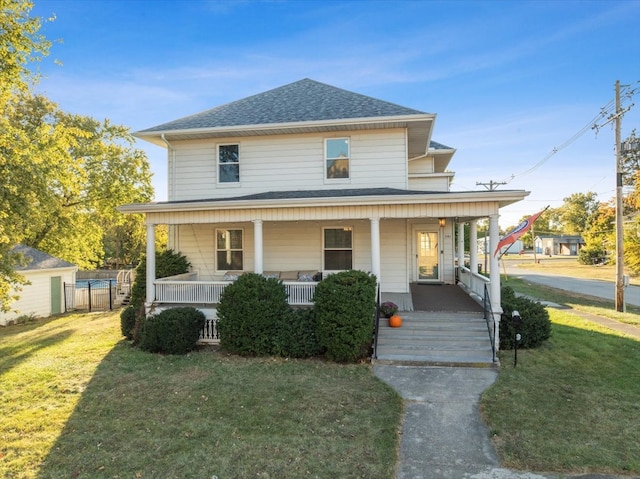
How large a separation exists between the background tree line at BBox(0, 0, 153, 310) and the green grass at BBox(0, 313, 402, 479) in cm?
278

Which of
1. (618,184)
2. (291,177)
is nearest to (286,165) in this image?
(291,177)

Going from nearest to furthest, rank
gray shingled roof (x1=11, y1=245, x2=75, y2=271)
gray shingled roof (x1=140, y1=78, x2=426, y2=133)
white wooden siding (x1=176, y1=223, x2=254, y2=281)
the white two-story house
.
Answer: the white two-story house
gray shingled roof (x1=140, y1=78, x2=426, y2=133)
white wooden siding (x1=176, y1=223, x2=254, y2=281)
gray shingled roof (x1=11, y1=245, x2=75, y2=271)

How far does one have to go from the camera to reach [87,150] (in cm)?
2177

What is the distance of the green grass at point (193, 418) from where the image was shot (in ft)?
14.6

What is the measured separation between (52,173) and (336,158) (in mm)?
7537

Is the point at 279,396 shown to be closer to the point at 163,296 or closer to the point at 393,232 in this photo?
the point at 163,296

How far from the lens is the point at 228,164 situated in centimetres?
1214

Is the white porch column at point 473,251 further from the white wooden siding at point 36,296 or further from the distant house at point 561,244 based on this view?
the distant house at point 561,244

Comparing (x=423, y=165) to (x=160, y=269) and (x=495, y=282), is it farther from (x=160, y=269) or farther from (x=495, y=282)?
(x=160, y=269)

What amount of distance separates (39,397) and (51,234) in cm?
1888

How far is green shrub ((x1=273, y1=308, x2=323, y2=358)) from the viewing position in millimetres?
8570

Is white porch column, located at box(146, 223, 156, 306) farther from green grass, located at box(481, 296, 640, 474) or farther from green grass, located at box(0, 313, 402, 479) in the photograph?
green grass, located at box(481, 296, 640, 474)

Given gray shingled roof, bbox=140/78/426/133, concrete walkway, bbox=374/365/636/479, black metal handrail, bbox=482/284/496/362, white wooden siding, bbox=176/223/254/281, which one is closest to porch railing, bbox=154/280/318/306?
white wooden siding, bbox=176/223/254/281

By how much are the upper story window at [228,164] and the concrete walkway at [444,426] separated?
767cm
